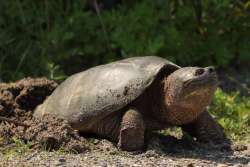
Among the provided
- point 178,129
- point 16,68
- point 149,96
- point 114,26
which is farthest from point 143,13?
point 149,96

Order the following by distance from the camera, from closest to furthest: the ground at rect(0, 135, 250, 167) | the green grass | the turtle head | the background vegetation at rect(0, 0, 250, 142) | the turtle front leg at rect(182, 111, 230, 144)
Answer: the ground at rect(0, 135, 250, 167) < the turtle head < the turtle front leg at rect(182, 111, 230, 144) < the green grass < the background vegetation at rect(0, 0, 250, 142)

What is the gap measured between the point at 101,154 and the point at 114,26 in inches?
119

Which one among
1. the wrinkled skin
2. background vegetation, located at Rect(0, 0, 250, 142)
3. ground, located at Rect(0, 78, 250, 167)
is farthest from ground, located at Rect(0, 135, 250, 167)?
background vegetation, located at Rect(0, 0, 250, 142)

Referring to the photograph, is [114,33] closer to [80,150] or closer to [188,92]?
[188,92]

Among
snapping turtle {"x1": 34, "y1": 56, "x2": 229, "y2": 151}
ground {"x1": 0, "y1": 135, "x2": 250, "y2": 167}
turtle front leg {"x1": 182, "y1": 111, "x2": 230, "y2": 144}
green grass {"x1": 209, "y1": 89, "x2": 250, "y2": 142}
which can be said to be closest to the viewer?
ground {"x1": 0, "y1": 135, "x2": 250, "y2": 167}

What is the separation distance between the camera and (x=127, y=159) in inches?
174

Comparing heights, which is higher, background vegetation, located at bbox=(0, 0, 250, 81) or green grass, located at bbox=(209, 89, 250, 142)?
background vegetation, located at bbox=(0, 0, 250, 81)

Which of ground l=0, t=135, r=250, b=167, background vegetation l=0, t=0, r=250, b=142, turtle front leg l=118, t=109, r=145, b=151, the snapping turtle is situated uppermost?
background vegetation l=0, t=0, r=250, b=142

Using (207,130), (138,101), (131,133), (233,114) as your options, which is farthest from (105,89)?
(233,114)

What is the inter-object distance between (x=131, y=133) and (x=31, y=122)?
757 millimetres

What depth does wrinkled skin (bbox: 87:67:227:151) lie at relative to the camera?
4.57m

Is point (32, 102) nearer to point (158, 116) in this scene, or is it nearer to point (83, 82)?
point (83, 82)

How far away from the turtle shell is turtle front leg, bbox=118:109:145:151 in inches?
4.4

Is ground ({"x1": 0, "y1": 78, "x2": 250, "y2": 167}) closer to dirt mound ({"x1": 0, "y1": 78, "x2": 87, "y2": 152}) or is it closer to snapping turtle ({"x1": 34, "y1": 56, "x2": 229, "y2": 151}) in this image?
dirt mound ({"x1": 0, "y1": 78, "x2": 87, "y2": 152})
